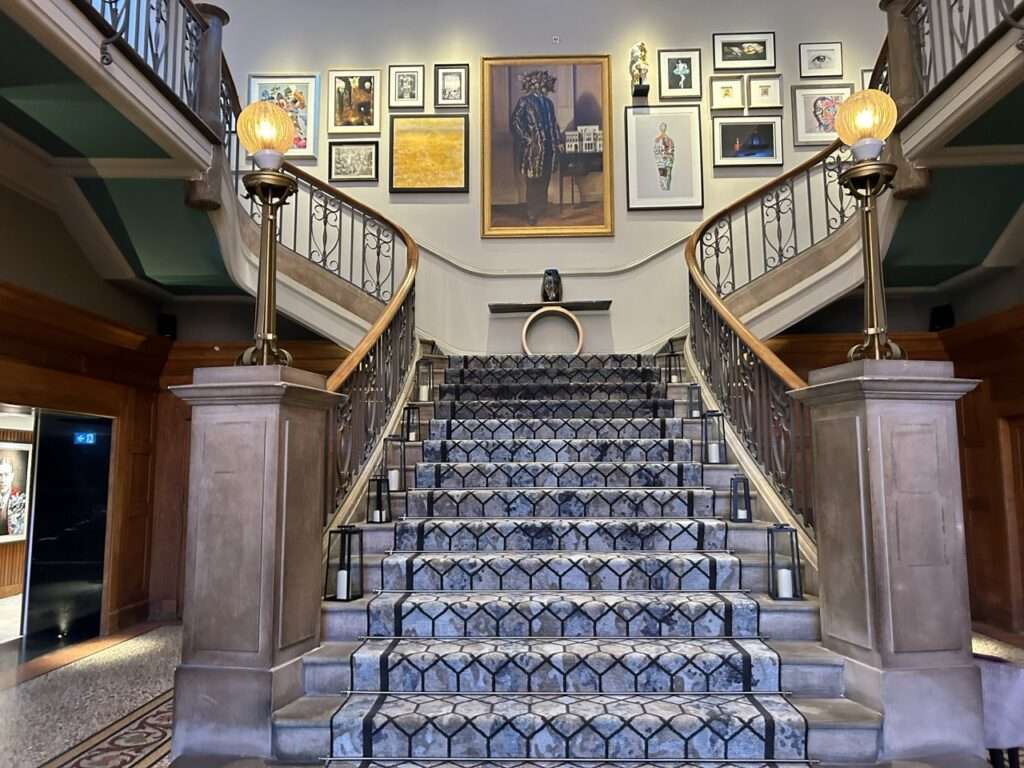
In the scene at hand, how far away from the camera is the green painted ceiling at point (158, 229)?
14.7ft

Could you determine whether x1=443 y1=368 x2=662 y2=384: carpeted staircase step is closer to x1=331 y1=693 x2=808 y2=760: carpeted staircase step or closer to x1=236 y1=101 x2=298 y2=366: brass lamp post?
x1=236 y1=101 x2=298 y2=366: brass lamp post

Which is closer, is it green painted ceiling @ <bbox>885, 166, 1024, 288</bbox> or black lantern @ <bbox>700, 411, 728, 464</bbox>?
black lantern @ <bbox>700, 411, 728, 464</bbox>

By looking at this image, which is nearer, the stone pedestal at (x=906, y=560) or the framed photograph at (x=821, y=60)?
the stone pedestal at (x=906, y=560)

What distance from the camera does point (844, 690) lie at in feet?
8.12

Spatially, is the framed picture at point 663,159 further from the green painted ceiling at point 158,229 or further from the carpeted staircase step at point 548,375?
the green painted ceiling at point 158,229

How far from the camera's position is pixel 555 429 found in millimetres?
4270

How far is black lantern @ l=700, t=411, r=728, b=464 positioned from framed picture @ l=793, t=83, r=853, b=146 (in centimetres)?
444

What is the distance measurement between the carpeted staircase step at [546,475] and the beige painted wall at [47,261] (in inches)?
117

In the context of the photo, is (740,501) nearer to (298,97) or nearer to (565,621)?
(565,621)

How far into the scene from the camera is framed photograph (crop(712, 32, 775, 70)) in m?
7.32

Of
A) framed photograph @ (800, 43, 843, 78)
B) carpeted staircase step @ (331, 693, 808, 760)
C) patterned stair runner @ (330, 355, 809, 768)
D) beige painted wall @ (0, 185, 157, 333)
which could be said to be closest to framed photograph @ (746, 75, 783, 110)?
framed photograph @ (800, 43, 843, 78)

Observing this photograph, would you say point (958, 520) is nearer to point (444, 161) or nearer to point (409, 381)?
point (409, 381)

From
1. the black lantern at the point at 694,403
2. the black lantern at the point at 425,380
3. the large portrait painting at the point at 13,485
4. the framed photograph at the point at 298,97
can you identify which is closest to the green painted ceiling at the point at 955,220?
the black lantern at the point at 694,403

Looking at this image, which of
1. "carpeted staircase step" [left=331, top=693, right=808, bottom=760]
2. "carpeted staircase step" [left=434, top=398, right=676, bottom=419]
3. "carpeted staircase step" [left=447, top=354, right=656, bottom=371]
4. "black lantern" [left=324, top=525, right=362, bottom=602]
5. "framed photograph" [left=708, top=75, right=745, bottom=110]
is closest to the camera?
"carpeted staircase step" [left=331, top=693, right=808, bottom=760]
